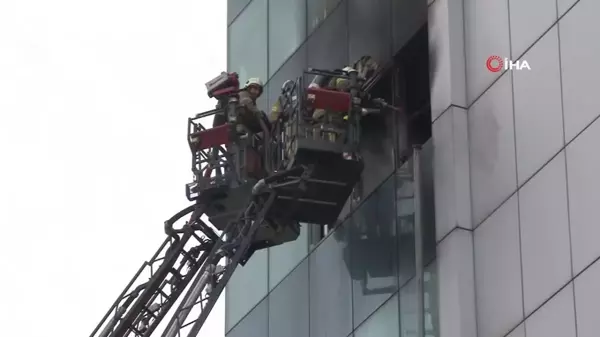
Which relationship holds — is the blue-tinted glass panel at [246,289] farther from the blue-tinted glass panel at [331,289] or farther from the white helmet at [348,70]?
the white helmet at [348,70]

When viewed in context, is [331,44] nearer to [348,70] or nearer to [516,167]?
[348,70]

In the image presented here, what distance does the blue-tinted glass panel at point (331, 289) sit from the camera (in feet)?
90.0

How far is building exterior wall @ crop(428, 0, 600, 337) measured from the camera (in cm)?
2081

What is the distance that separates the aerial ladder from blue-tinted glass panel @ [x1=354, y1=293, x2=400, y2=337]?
2.58 metres

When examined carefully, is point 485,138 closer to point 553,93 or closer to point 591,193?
point 553,93

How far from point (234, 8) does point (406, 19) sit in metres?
11.2

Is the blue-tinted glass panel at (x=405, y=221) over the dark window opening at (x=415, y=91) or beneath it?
beneath

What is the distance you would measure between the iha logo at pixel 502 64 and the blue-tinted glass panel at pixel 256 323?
33.5 feet

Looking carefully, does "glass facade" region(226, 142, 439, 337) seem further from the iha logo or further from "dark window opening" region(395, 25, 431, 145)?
the iha logo

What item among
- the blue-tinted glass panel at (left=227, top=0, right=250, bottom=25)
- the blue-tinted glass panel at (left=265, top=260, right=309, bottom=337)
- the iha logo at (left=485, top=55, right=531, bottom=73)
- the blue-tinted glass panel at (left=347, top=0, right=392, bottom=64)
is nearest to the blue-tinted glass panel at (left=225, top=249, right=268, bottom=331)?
the blue-tinted glass panel at (left=265, top=260, right=309, bottom=337)

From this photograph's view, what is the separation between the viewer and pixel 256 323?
106 ft

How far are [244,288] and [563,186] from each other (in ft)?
45.3

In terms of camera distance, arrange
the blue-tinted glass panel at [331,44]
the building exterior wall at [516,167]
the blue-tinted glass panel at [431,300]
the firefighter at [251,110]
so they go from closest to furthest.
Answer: the building exterior wall at [516,167]
the blue-tinted glass panel at [431,300]
the firefighter at [251,110]
the blue-tinted glass panel at [331,44]

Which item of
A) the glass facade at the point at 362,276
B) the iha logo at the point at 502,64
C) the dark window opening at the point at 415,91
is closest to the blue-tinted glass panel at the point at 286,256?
the glass facade at the point at 362,276
